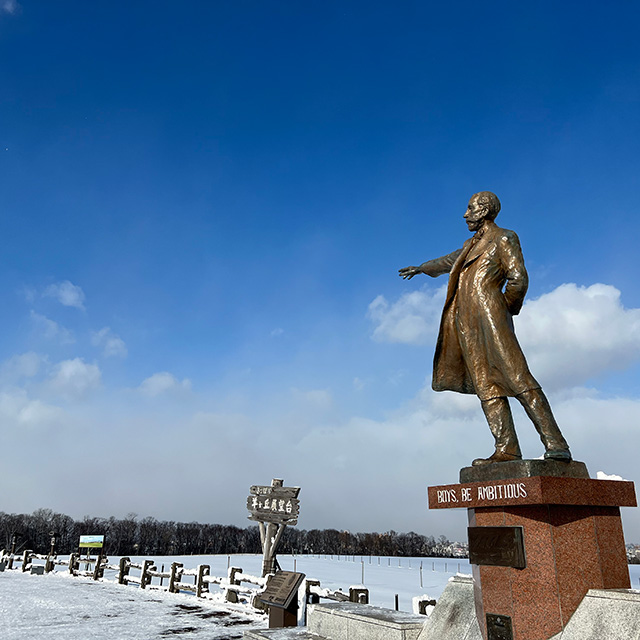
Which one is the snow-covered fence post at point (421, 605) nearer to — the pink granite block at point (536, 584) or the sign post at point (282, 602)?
the sign post at point (282, 602)

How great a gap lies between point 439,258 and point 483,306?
1.31 m

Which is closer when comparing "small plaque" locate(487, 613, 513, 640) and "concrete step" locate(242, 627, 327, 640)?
"small plaque" locate(487, 613, 513, 640)

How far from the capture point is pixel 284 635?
22.2 feet

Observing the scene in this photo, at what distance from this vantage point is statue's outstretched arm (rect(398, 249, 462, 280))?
627 centimetres

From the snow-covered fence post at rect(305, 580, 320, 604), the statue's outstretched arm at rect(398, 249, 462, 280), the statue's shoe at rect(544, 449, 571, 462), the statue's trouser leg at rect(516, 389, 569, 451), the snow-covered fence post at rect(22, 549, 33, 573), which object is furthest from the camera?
the snow-covered fence post at rect(22, 549, 33, 573)

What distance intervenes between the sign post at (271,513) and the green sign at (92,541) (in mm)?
14056

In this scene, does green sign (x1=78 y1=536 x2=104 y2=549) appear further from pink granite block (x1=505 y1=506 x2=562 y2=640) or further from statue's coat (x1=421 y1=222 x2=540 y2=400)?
pink granite block (x1=505 y1=506 x2=562 y2=640)

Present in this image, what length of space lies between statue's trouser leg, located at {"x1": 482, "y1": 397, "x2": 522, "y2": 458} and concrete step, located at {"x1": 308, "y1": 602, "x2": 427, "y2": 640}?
220cm

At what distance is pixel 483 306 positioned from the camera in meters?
5.34

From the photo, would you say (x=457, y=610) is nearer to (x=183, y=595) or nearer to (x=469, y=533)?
(x=469, y=533)

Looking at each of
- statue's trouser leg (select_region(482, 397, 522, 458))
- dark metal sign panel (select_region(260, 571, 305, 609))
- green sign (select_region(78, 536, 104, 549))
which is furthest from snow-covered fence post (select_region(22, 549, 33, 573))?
statue's trouser leg (select_region(482, 397, 522, 458))

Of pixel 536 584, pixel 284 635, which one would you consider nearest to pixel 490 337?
pixel 536 584

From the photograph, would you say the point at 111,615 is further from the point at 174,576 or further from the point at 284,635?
the point at 284,635

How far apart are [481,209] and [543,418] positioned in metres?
2.42
